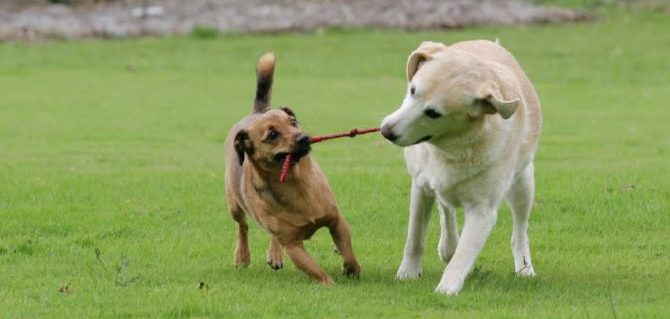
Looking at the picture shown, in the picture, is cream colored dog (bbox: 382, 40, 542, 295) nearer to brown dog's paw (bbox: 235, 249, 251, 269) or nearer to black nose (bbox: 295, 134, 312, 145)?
black nose (bbox: 295, 134, 312, 145)

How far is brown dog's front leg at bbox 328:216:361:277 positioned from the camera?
970cm

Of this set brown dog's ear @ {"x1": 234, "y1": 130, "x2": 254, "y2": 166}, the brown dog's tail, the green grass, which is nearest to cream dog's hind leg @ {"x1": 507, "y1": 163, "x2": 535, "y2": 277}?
the green grass

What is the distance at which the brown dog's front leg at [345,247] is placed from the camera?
9703 millimetres

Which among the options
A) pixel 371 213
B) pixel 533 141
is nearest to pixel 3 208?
pixel 371 213

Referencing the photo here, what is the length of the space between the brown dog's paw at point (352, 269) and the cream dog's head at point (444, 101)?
142cm

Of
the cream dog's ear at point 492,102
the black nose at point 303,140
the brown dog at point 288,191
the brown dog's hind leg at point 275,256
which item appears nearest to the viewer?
the cream dog's ear at point 492,102

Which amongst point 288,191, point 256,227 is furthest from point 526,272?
point 256,227

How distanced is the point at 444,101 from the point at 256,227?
4.07m

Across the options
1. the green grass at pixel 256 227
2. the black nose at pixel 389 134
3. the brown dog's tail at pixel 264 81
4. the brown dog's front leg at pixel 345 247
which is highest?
the black nose at pixel 389 134

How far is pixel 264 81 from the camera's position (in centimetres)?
1109

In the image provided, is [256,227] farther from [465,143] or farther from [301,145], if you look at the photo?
[465,143]

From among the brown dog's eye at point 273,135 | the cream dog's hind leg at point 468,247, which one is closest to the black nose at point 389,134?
the cream dog's hind leg at point 468,247

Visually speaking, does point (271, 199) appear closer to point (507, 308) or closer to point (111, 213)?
point (507, 308)

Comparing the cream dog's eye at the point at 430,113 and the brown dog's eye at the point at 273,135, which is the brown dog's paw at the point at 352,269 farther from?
the cream dog's eye at the point at 430,113
